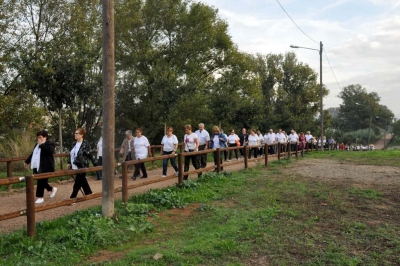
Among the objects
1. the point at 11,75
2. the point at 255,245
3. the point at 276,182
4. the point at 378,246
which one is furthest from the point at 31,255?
the point at 11,75

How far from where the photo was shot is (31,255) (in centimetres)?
508

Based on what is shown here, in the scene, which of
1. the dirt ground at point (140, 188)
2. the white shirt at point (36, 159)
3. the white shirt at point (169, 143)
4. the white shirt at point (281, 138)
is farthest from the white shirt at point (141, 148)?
the white shirt at point (281, 138)

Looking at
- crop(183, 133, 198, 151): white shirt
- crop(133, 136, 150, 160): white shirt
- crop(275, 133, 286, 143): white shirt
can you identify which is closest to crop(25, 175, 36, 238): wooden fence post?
crop(133, 136, 150, 160): white shirt

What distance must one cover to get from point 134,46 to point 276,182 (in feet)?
57.5

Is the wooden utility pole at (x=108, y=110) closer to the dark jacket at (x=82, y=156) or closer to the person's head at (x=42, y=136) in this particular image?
the dark jacket at (x=82, y=156)

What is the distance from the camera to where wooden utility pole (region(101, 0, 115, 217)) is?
6.66m

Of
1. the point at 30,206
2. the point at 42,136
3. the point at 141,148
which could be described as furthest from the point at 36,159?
the point at 141,148

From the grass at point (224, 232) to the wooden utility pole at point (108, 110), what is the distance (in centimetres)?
36

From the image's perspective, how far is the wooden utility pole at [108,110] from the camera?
666 centimetres

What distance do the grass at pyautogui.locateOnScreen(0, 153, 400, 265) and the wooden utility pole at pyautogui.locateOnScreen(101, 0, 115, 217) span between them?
1.18 feet

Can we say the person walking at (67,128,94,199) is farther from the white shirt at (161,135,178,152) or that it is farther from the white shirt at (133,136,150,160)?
the white shirt at (161,135,178,152)

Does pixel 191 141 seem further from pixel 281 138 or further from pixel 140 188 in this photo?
pixel 281 138

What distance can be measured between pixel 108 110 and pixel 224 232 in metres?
2.85

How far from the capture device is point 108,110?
671 centimetres
